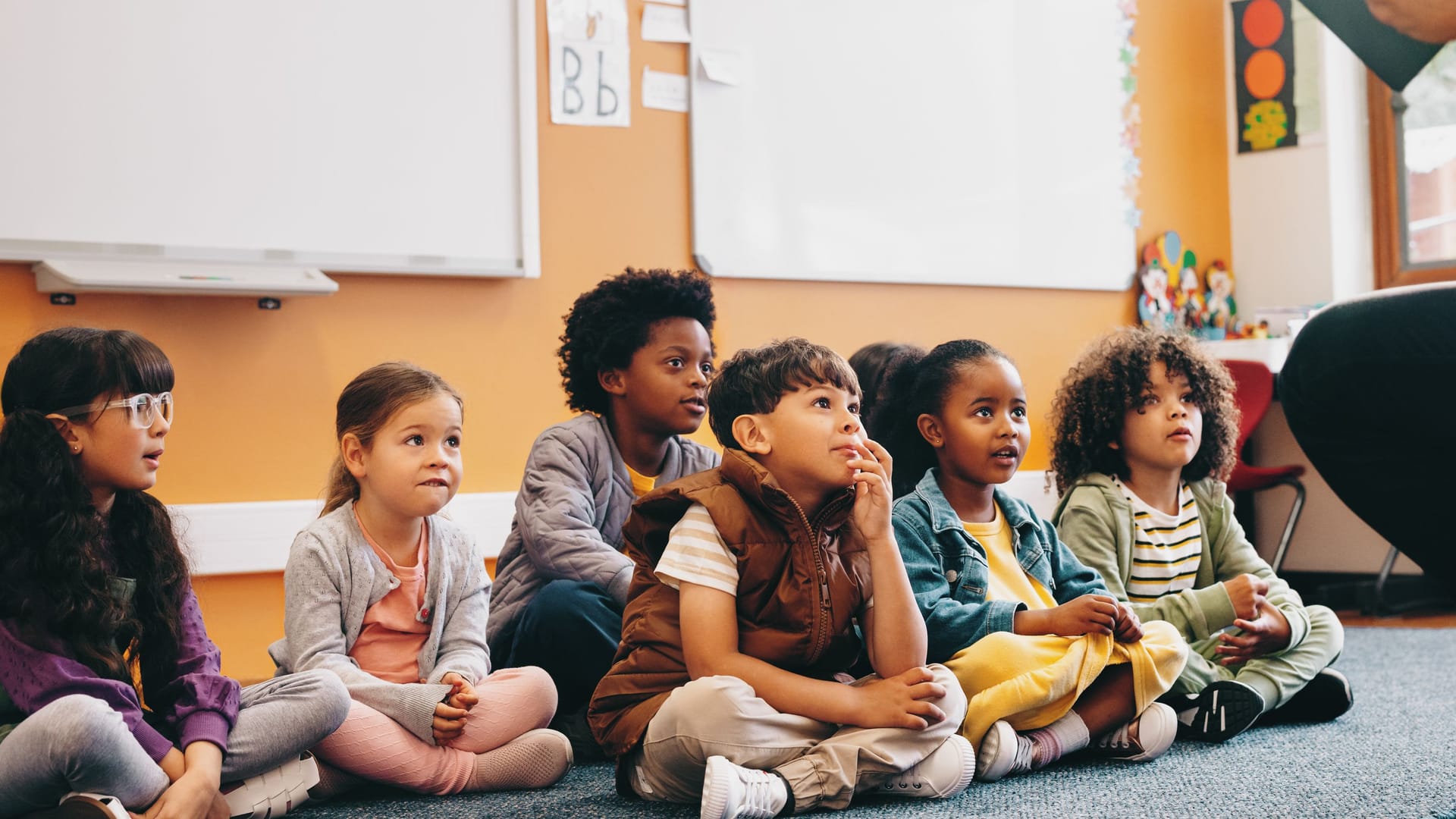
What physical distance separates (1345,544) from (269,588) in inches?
120

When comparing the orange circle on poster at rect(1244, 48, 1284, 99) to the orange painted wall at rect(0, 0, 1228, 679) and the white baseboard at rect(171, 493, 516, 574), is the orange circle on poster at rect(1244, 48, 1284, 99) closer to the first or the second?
the orange painted wall at rect(0, 0, 1228, 679)

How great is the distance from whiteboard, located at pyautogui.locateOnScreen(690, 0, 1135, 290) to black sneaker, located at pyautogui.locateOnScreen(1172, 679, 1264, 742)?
1613mm

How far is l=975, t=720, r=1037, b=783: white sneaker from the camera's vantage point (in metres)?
1.55

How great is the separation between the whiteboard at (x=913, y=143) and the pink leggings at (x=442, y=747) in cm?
158

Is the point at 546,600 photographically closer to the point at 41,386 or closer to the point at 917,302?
the point at 41,386

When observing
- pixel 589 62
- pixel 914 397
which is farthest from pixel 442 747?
pixel 589 62

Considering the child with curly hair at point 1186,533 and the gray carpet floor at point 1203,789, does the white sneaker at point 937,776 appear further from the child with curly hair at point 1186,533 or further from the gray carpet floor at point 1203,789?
the child with curly hair at point 1186,533

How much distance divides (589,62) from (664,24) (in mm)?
222

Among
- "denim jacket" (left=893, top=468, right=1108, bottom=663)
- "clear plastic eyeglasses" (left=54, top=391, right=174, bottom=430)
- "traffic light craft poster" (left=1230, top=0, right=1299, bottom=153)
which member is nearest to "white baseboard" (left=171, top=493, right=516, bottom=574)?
"clear plastic eyeglasses" (left=54, top=391, right=174, bottom=430)

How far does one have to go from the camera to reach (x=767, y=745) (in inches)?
54.6

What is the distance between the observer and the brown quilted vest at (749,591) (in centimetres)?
146

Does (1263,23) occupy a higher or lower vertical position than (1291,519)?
higher

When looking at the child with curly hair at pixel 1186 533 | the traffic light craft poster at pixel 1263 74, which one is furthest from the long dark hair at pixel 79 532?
the traffic light craft poster at pixel 1263 74

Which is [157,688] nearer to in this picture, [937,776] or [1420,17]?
[937,776]
